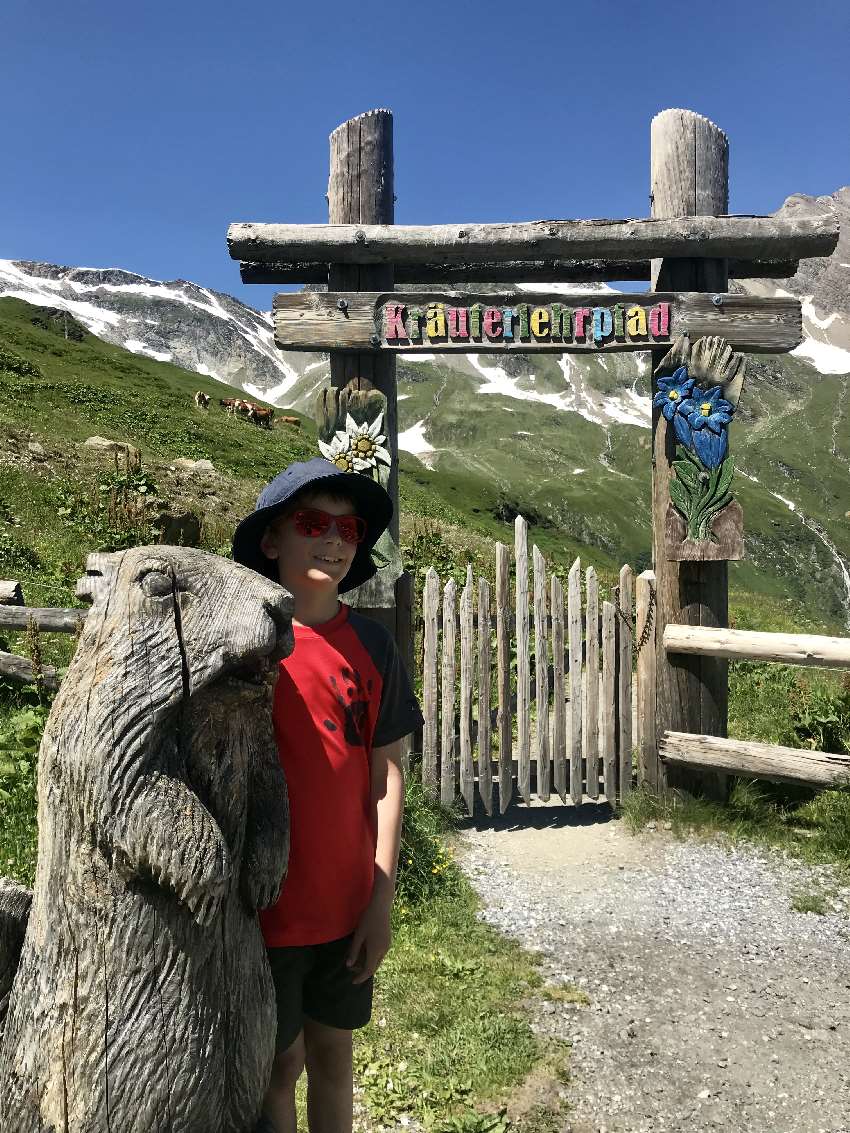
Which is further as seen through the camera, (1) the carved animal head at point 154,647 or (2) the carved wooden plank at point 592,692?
(2) the carved wooden plank at point 592,692

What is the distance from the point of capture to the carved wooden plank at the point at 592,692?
6.61 meters

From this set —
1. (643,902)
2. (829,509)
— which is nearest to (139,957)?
(643,902)

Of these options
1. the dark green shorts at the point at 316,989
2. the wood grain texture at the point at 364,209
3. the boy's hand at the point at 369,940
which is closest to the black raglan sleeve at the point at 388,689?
the boy's hand at the point at 369,940

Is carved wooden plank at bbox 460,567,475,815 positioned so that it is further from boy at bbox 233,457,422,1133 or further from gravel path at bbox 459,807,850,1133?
boy at bbox 233,457,422,1133

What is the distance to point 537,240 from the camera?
5.72 m

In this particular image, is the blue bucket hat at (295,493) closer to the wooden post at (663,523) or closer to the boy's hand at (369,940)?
the boy's hand at (369,940)

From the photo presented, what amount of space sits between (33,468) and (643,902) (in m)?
14.4

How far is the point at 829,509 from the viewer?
144m

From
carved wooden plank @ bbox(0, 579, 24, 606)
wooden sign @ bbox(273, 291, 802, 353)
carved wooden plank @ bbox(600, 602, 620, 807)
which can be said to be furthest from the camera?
carved wooden plank @ bbox(0, 579, 24, 606)

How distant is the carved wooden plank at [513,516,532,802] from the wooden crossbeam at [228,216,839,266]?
2.14 m

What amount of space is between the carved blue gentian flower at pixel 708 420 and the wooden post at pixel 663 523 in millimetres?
234

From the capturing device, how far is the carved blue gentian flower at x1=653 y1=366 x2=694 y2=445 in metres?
5.98

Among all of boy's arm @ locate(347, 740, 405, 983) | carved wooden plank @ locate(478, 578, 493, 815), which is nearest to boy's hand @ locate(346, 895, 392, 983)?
boy's arm @ locate(347, 740, 405, 983)

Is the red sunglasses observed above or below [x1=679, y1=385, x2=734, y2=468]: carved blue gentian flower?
below
